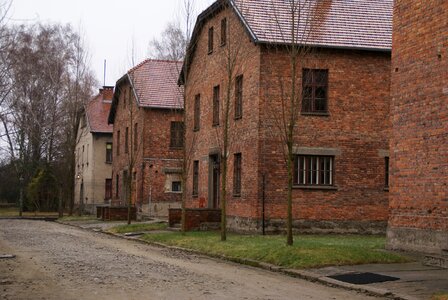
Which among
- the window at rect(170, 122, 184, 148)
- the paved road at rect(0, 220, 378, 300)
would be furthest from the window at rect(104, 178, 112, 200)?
the paved road at rect(0, 220, 378, 300)

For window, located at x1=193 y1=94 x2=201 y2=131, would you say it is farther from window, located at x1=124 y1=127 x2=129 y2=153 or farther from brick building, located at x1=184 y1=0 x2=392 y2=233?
window, located at x1=124 y1=127 x2=129 y2=153

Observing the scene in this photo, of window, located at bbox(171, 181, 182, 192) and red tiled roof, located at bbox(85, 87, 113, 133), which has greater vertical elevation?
red tiled roof, located at bbox(85, 87, 113, 133)

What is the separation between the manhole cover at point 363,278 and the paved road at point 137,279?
26.3 inches

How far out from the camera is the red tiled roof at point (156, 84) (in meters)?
43.0

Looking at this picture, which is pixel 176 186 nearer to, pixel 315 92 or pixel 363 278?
pixel 315 92

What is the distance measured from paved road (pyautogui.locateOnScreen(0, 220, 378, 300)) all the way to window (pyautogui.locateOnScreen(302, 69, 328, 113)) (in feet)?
30.1

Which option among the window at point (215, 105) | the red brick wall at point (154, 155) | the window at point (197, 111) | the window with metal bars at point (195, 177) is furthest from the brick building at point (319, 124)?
the red brick wall at point (154, 155)

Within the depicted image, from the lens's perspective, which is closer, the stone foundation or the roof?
the stone foundation

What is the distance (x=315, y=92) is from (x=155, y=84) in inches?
747

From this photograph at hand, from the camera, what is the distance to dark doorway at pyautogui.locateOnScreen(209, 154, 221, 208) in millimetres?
31500

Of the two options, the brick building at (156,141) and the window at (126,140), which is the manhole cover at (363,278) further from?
the window at (126,140)

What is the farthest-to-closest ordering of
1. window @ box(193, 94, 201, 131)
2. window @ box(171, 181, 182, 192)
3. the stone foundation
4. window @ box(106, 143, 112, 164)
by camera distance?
1. window @ box(106, 143, 112, 164)
2. window @ box(171, 181, 182, 192)
3. window @ box(193, 94, 201, 131)
4. the stone foundation

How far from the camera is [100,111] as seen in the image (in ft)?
196

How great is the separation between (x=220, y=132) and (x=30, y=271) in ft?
52.2
